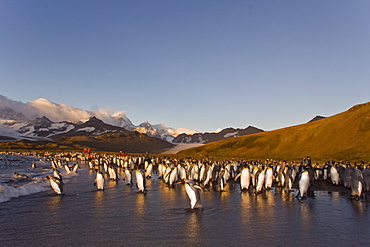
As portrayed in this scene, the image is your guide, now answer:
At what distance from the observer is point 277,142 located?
50062mm

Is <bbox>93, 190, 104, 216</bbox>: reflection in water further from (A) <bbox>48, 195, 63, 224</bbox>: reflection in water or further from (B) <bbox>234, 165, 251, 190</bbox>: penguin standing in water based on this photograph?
(B) <bbox>234, 165, 251, 190</bbox>: penguin standing in water

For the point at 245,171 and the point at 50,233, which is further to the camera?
the point at 245,171

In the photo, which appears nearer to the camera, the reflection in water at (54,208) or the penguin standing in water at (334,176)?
the reflection in water at (54,208)

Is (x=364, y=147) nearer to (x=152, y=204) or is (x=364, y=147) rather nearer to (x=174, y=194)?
(x=174, y=194)

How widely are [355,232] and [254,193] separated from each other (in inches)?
240

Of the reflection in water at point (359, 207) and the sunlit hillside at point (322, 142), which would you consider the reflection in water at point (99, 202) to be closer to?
the reflection in water at point (359, 207)

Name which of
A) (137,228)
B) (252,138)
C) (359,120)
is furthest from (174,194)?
(252,138)

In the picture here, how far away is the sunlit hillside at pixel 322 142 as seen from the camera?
32.2 m

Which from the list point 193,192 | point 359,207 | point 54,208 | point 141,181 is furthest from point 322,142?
point 54,208

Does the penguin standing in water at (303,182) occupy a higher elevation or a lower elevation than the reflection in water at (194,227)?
higher

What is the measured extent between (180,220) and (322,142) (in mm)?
36985

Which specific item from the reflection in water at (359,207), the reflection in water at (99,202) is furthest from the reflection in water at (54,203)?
the reflection in water at (359,207)

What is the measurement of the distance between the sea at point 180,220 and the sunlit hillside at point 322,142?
820 inches

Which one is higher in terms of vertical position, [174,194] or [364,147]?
[364,147]
